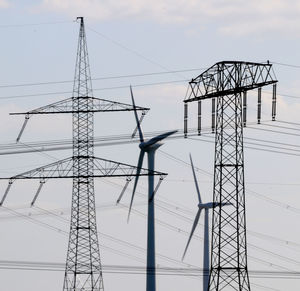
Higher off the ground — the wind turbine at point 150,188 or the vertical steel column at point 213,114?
the vertical steel column at point 213,114

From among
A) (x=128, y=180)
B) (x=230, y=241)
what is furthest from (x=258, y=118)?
(x=128, y=180)

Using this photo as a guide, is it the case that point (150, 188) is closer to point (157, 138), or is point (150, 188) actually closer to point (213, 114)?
point (157, 138)

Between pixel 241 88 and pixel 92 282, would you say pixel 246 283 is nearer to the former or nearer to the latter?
pixel 241 88

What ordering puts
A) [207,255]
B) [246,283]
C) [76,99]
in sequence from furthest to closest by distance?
[207,255]
[76,99]
[246,283]

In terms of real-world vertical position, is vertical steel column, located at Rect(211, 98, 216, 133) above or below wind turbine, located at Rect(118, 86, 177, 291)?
above

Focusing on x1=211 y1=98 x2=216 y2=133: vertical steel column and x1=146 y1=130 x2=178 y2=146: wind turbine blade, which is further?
x1=146 y1=130 x2=178 y2=146: wind turbine blade

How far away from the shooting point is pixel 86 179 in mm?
105938

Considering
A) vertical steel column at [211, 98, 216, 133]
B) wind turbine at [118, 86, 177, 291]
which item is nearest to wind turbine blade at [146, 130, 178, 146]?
wind turbine at [118, 86, 177, 291]

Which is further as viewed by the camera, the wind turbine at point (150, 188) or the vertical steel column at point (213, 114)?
the wind turbine at point (150, 188)

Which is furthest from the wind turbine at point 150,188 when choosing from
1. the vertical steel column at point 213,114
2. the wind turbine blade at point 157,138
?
the vertical steel column at point 213,114

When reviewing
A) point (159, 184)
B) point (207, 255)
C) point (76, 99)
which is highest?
point (76, 99)

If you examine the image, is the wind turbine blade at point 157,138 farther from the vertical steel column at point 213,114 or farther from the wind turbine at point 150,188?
the vertical steel column at point 213,114

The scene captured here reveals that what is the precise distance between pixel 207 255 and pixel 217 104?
113 ft

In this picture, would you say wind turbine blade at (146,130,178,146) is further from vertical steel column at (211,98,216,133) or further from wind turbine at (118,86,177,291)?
vertical steel column at (211,98,216,133)
